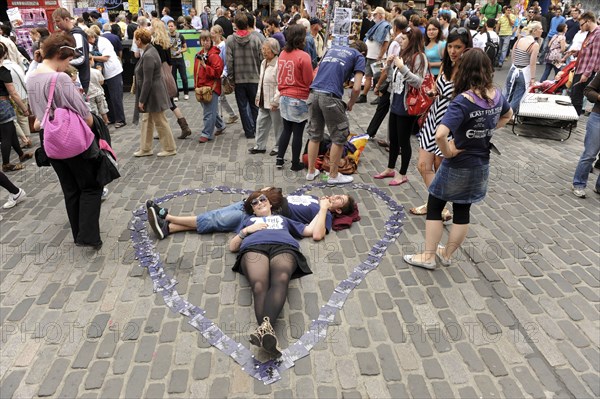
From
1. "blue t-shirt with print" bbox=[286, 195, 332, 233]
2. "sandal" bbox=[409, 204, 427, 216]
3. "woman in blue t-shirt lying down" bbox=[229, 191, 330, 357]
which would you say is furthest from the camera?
"sandal" bbox=[409, 204, 427, 216]

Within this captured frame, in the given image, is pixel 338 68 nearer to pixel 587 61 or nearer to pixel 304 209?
pixel 304 209

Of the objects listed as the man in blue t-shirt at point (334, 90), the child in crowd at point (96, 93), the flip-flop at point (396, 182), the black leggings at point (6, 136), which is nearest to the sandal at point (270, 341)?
the man in blue t-shirt at point (334, 90)

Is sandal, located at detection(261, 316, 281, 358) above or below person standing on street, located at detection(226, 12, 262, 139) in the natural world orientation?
below

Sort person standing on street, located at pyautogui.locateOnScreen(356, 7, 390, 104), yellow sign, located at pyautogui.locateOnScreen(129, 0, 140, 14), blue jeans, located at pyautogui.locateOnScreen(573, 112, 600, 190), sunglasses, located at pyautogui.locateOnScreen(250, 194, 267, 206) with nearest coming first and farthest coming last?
sunglasses, located at pyautogui.locateOnScreen(250, 194, 267, 206), blue jeans, located at pyautogui.locateOnScreen(573, 112, 600, 190), person standing on street, located at pyautogui.locateOnScreen(356, 7, 390, 104), yellow sign, located at pyautogui.locateOnScreen(129, 0, 140, 14)

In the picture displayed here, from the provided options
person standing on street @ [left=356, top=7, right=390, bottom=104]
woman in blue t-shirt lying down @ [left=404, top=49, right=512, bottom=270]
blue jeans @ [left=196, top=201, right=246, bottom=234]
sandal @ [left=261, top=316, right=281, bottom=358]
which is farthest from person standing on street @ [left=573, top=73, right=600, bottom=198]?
sandal @ [left=261, top=316, right=281, bottom=358]

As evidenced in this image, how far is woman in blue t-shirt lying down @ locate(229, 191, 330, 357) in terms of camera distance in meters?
2.96

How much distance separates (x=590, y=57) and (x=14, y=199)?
956 centimetres

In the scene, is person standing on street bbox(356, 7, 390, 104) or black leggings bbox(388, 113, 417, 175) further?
person standing on street bbox(356, 7, 390, 104)

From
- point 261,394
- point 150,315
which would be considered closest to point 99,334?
A: point 150,315

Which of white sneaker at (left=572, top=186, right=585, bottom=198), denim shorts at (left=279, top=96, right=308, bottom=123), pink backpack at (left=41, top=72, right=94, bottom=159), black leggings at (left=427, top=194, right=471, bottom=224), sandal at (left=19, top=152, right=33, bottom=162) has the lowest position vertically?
sandal at (left=19, top=152, right=33, bottom=162)

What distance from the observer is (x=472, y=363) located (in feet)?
9.23

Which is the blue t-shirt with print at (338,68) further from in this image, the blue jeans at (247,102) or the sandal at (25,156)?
the sandal at (25,156)

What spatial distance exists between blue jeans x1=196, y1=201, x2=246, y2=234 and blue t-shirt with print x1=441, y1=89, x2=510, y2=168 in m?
2.09

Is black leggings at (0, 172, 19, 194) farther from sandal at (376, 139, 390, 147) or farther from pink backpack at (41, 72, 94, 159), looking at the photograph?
sandal at (376, 139, 390, 147)
